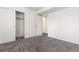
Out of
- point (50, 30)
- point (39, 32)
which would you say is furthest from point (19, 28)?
point (50, 30)

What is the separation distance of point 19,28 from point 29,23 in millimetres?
934

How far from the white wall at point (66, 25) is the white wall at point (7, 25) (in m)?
3.09

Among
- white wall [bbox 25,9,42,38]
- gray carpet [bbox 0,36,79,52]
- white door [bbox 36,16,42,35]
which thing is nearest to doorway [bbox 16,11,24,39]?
white wall [bbox 25,9,42,38]

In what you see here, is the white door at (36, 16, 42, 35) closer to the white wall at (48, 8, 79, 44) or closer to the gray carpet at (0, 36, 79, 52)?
the white wall at (48, 8, 79, 44)

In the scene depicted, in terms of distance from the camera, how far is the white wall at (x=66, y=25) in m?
3.46

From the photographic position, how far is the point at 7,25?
3.52 metres

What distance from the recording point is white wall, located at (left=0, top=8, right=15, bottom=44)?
3279 millimetres

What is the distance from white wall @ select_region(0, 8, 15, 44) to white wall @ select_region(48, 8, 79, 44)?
3.09 m

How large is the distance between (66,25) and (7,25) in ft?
11.6

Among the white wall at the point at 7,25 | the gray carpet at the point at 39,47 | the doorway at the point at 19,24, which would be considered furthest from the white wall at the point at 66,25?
the white wall at the point at 7,25

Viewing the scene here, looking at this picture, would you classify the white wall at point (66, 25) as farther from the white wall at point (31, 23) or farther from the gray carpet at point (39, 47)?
the white wall at point (31, 23)

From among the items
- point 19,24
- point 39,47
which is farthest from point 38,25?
point 39,47

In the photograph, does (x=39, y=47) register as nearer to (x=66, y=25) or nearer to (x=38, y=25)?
(x=66, y=25)
